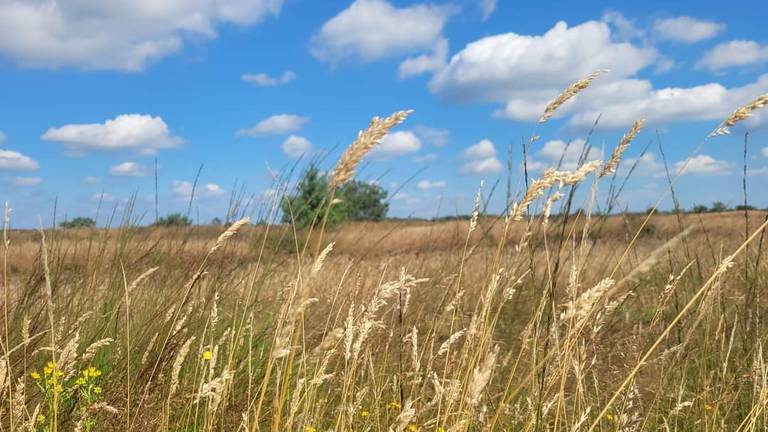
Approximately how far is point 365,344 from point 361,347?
1.40 m

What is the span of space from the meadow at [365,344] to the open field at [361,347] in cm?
2

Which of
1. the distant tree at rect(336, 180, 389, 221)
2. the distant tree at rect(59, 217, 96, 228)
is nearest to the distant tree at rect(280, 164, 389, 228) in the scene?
the distant tree at rect(336, 180, 389, 221)

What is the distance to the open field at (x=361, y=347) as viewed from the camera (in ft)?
5.97

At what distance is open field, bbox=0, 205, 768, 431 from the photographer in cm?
182

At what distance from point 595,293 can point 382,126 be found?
60 centimetres

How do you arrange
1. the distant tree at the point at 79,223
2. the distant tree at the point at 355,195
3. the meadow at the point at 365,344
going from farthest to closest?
the distant tree at the point at 79,223 < the distant tree at the point at 355,195 < the meadow at the point at 365,344

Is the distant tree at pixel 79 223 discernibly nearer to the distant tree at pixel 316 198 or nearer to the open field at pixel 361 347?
the open field at pixel 361 347

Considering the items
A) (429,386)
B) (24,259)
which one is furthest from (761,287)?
(24,259)

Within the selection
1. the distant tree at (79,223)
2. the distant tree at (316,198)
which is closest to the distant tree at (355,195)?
the distant tree at (316,198)

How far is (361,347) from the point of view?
2430 millimetres

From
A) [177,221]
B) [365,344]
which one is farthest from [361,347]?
[177,221]

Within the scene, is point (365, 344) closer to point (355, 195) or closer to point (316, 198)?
point (316, 198)

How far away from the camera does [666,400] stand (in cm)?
383

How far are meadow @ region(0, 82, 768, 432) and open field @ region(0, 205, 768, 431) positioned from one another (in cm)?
2
